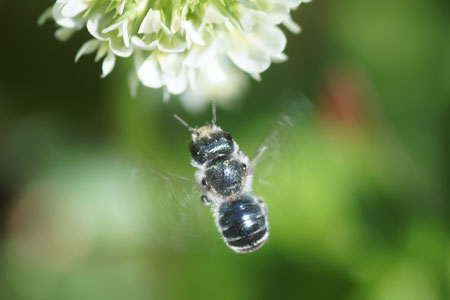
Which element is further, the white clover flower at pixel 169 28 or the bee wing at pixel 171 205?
the bee wing at pixel 171 205

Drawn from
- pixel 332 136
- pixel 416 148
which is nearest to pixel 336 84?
pixel 332 136

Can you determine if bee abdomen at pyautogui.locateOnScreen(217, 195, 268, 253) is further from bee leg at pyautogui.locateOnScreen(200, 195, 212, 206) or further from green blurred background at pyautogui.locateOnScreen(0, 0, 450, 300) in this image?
green blurred background at pyautogui.locateOnScreen(0, 0, 450, 300)

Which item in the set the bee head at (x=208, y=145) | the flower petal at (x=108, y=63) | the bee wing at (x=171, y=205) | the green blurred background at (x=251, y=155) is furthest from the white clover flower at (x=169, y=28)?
the green blurred background at (x=251, y=155)

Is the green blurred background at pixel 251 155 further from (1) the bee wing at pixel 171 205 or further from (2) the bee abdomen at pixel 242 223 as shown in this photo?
(2) the bee abdomen at pixel 242 223

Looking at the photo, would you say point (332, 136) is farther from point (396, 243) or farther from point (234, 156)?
point (234, 156)

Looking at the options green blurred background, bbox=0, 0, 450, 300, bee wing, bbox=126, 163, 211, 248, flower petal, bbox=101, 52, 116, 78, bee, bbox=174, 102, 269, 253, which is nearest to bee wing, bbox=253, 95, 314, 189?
bee, bbox=174, 102, 269, 253

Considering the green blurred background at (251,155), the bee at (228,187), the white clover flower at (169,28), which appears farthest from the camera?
the green blurred background at (251,155)

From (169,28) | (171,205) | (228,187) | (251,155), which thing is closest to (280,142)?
(228,187)
